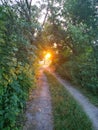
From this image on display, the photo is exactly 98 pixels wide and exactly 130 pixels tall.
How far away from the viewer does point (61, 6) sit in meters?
22.0

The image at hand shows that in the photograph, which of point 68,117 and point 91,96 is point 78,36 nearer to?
point 91,96

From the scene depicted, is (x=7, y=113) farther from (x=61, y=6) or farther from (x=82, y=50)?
(x=61, y=6)

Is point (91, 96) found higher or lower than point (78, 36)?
lower

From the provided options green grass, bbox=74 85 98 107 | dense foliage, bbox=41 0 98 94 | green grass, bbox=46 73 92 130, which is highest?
dense foliage, bbox=41 0 98 94

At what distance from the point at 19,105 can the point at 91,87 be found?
821 centimetres

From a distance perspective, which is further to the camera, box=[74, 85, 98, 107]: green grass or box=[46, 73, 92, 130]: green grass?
box=[74, 85, 98, 107]: green grass

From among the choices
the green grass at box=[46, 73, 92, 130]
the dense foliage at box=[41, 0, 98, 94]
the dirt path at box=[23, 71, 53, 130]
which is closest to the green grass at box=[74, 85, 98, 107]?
the dense foliage at box=[41, 0, 98, 94]

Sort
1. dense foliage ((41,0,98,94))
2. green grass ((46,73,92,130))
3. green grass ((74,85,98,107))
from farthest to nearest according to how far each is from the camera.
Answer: dense foliage ((41,0,98,94)) → green grass ((74,85,98,107)) → green grass ((46,73,92,130))

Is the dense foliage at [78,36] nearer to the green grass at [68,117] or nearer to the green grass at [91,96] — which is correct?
the green grass at [91,96]

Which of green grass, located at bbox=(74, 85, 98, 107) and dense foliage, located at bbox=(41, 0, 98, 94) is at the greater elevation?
dense foliage, located at bbox=(41, 0, 98, 94)

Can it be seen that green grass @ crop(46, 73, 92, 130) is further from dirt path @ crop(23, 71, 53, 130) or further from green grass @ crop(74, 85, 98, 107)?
green grass @ crop(74, 85, 98, 107)

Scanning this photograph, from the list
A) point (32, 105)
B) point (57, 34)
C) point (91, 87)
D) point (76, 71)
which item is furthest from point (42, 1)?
point (32, 105)

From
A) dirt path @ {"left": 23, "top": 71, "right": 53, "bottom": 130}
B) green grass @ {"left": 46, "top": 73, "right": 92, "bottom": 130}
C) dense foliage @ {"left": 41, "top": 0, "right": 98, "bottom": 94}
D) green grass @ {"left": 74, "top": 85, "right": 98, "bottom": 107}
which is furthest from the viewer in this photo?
dense foliage @ {"left": 41, "top": 0, "right": 98, "bottom": 94}

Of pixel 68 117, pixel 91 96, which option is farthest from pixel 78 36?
pixel 68 117
